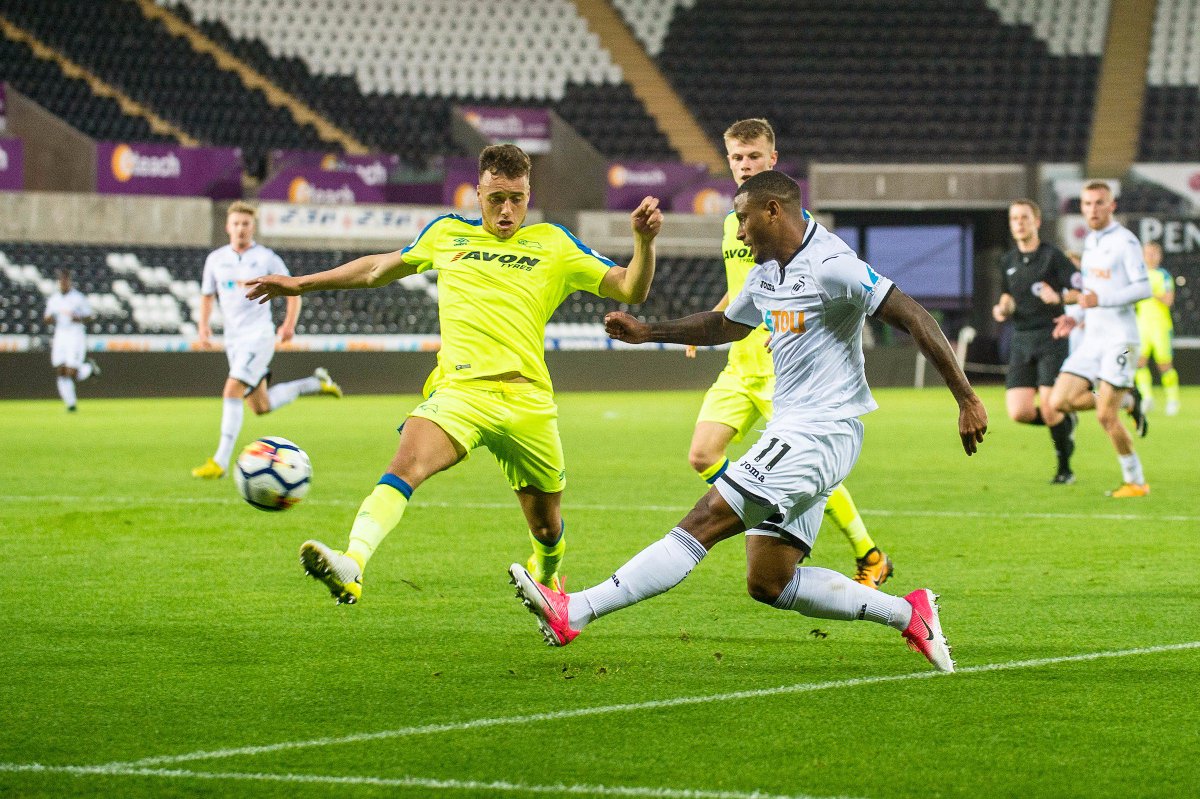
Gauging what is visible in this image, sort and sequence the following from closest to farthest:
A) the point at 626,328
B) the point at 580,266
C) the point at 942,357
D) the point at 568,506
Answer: the point at 942,357 < the point at 626,328 < the point at 580,266 < the point at 568,506

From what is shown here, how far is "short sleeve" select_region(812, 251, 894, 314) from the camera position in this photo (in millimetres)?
5016

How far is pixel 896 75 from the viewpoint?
119 feet

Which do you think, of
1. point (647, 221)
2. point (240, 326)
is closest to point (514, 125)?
point (240, 326)

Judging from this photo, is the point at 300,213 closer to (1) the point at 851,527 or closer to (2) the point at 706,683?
(1) the point at 851,527

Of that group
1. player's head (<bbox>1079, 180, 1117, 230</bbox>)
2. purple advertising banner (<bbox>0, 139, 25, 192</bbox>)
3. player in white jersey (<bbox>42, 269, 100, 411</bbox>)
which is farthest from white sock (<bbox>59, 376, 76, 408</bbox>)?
player's head (<bbox>1079, 180, 1117, 230</bbox>)

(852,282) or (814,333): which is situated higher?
(852,282)

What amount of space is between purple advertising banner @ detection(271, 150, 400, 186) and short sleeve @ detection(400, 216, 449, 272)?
23.8m

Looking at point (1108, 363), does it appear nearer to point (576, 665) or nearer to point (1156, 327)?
point (576, 665)

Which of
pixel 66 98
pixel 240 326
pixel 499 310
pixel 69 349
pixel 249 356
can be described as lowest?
pixel 69 349

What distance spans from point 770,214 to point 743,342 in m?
2.77

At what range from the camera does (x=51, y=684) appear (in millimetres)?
5074

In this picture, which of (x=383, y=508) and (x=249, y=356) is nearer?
(x=383, y=508)

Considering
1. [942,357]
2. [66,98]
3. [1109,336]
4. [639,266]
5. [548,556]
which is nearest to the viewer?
[942,357]

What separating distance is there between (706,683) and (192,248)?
82.5ft
